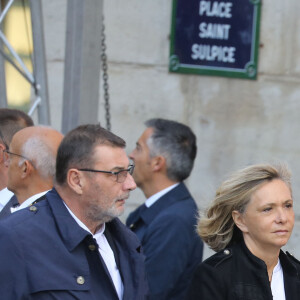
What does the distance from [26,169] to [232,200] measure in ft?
3.27

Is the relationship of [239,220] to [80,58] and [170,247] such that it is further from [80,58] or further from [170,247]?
[80,58]

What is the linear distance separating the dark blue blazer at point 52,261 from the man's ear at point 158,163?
1.68 metres

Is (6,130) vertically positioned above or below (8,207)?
above

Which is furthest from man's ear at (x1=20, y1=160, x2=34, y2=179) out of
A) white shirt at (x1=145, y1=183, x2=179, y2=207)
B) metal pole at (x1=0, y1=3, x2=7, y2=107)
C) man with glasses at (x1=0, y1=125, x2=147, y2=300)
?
metal pole at (x1=0, y1=3, x2=7, y2=107)

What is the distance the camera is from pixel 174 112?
280 inches

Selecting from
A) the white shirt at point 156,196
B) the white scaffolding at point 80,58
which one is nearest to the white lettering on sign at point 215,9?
the white scaffolding at point 80,58

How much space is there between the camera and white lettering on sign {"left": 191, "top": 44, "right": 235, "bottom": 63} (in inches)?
274

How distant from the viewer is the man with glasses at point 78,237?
3.00 m

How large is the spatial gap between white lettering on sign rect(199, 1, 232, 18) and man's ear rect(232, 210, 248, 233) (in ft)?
12.0

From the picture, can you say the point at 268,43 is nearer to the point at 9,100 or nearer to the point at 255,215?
the point at 9,100

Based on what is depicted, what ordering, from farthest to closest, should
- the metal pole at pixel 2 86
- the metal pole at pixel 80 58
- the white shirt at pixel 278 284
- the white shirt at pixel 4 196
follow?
1. the metal pole at pixel 2 86
2. the metal pole at pixel 80 58
3. the white shirt at pixel 4 196
4. the white shirt at pixel 278 284

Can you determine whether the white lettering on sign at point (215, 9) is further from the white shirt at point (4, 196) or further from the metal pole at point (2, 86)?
the white shirt at point (4, 196)

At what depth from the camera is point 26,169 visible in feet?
12.9

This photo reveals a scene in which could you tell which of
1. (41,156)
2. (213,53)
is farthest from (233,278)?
(213,53)
